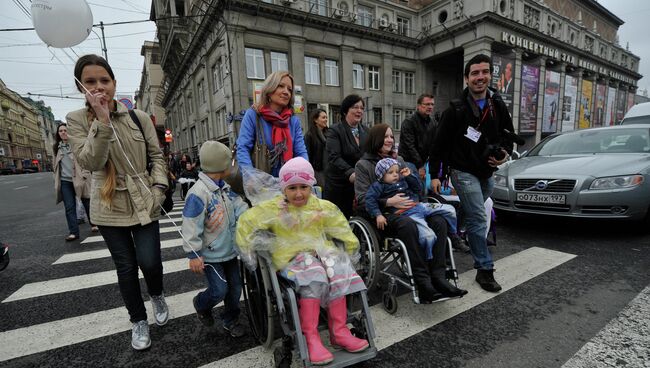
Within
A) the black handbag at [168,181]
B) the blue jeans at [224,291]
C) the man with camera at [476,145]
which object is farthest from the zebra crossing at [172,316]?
the man with camera at [476,145]

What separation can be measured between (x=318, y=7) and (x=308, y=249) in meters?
24.1

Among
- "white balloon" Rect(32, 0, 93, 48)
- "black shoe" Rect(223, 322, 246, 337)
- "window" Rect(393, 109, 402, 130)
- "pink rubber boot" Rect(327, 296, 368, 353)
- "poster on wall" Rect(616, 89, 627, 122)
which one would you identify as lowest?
"black shoe" Rect(223, 322, 246, 337)

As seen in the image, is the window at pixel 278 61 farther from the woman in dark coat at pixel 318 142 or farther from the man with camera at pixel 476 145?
the man with camera at pixel 476 145

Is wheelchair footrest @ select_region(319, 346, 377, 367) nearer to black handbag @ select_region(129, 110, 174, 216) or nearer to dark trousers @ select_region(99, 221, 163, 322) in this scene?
dark trousers @ select_region(99, 221, 163, 322)

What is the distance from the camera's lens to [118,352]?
7.27 feet

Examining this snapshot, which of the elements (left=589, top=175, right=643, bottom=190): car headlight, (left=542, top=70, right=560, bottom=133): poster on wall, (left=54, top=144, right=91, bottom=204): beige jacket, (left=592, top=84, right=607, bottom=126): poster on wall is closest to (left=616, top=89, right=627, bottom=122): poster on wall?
(left=592, top=84, right=607, bottom=126): poster on wall

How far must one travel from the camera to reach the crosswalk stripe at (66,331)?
90.4 inches

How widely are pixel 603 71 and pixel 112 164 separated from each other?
51150 millimetres

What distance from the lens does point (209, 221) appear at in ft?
7.11

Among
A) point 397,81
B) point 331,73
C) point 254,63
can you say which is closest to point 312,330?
point 254,63

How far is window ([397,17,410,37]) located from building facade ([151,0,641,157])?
0.11 meters

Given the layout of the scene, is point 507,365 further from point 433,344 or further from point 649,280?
point 649,280

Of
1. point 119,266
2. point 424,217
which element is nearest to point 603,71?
point 424,217

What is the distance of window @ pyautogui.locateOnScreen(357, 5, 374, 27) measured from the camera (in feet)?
79.8
